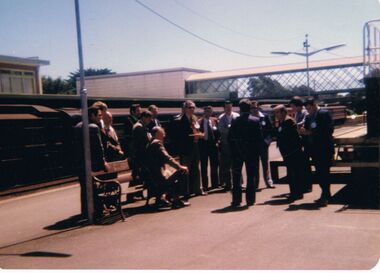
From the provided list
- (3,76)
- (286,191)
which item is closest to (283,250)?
(286,191)

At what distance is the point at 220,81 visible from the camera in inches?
1754

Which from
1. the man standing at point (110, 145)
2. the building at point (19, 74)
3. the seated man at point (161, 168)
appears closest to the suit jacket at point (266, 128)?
the seated man at point (161, 168)

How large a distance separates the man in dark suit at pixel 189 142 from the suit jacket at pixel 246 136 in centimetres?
125

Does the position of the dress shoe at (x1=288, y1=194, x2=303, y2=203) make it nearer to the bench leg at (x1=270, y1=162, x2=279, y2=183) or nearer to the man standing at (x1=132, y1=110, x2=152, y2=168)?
the bench leg at (x1=270, y1=162, x2=279, y2=183)

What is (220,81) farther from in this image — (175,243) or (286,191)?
(175,243)

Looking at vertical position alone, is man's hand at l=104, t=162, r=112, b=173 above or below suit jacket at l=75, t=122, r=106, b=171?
below

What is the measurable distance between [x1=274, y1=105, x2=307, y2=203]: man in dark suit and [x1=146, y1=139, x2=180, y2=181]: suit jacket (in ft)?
6.04

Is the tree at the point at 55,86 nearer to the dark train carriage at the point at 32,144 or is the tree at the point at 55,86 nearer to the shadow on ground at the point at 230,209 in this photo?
the dark train carriage at the point at 32,144

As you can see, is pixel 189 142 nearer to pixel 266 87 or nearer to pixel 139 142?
pixel 139 142

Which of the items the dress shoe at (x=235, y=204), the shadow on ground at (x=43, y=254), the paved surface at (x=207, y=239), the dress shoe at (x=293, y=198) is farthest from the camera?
the dress shoe at (x=293, y=198)

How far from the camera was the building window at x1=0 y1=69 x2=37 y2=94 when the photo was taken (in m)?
23.2

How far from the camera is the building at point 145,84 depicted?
44281mm

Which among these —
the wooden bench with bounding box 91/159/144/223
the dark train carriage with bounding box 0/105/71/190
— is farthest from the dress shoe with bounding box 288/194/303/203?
the dark train carriage with bounding box 0/105/71/190

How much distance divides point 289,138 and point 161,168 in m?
2.20
